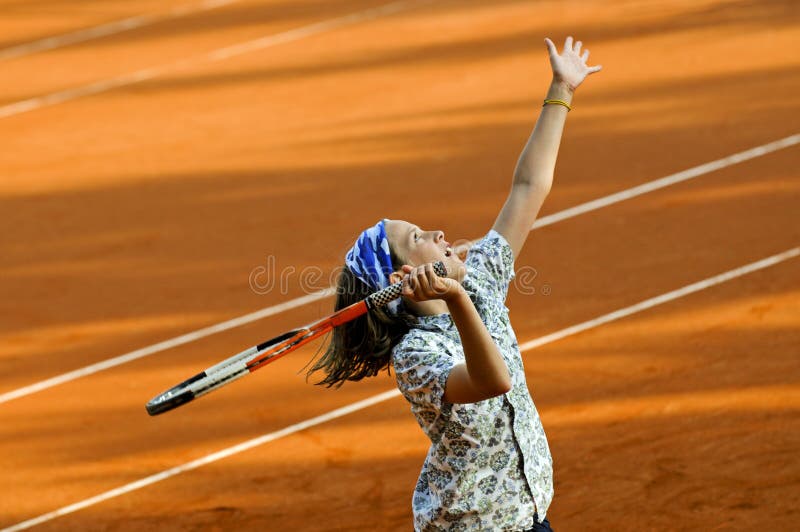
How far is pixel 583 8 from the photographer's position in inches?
587

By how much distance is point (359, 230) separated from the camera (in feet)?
34.4

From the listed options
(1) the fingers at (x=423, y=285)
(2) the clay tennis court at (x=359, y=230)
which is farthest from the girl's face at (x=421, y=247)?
(2) the clay tennis court at (x=359, y=230)

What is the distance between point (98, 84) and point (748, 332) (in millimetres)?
9390

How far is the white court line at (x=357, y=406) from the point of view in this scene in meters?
7.39

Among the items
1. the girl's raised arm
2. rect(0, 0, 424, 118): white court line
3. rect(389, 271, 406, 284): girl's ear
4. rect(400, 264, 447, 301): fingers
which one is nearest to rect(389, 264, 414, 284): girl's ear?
rect(389, 271, 406, 284): girl's ear

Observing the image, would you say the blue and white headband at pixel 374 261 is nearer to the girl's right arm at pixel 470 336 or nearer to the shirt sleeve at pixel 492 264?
the shirt sleeve at pixel 492 264

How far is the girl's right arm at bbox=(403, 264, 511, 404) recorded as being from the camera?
3.50 metres

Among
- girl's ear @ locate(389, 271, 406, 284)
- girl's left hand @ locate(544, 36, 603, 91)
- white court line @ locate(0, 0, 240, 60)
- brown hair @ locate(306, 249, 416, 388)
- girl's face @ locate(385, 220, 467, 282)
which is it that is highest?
white court line @ locate(0, 0, 240, 60)

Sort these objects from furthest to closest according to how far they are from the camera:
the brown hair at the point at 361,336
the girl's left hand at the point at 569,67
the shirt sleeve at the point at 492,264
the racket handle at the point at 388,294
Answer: the girl's left hand at the point at 569,67
the shirt sleeve at the point at 492,264
the brown hair at the point at 361,336
the racket handle at the point at 388,294

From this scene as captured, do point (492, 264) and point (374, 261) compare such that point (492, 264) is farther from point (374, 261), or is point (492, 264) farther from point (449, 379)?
point (449, 379)

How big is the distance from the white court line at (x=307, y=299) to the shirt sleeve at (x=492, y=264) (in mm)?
4719

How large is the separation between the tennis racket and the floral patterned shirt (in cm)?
21

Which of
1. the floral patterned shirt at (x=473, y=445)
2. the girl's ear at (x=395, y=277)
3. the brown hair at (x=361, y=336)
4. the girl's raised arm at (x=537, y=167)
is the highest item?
the girl's raised arm at (x=537, y=167)

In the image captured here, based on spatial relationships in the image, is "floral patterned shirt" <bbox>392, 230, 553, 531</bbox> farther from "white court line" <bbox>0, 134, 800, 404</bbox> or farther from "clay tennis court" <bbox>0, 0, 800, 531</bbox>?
"white court line" <bbox>0, 134, 800, 404</bbox>
